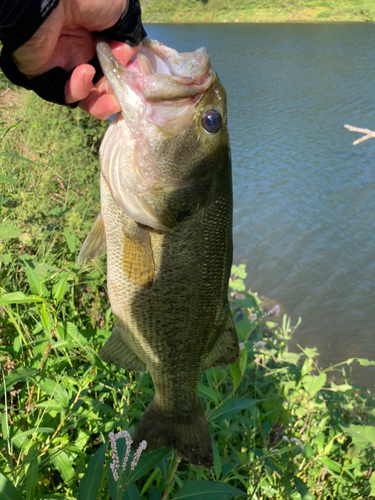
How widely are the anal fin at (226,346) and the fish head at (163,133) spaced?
65 centimetres

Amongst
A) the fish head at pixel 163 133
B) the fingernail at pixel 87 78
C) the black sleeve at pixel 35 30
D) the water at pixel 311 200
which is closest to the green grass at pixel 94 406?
the black sleeve at pixel 35 30

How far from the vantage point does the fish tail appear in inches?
85.6

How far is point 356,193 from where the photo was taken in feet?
30.5

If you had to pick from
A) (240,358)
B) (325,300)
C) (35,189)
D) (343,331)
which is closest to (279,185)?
(325,300)

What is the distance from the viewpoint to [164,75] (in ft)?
5.65

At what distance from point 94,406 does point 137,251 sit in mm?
938

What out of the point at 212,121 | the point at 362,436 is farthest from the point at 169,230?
the point at 362,436

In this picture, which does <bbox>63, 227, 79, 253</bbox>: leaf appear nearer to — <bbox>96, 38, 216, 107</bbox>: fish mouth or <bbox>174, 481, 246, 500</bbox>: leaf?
<bbox>96, 38, 216, 107</bbox>: fish mouth

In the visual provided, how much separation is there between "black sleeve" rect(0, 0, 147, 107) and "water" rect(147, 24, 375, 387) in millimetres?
4724

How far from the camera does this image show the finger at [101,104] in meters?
1.91

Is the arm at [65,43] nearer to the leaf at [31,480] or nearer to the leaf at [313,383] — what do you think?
the leaf at [31,480]

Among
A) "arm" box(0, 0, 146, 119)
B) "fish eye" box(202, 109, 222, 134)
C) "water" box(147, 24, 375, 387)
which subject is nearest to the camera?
"arm" box(0, 0, 146, 119)

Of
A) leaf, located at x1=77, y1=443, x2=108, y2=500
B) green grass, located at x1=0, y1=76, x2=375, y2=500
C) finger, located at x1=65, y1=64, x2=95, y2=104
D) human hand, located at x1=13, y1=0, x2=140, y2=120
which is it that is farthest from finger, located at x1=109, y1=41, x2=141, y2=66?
leaf, located at x1=77, y1=443, x2=108, y2=500

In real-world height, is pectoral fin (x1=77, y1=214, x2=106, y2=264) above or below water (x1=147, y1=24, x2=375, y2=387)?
above
